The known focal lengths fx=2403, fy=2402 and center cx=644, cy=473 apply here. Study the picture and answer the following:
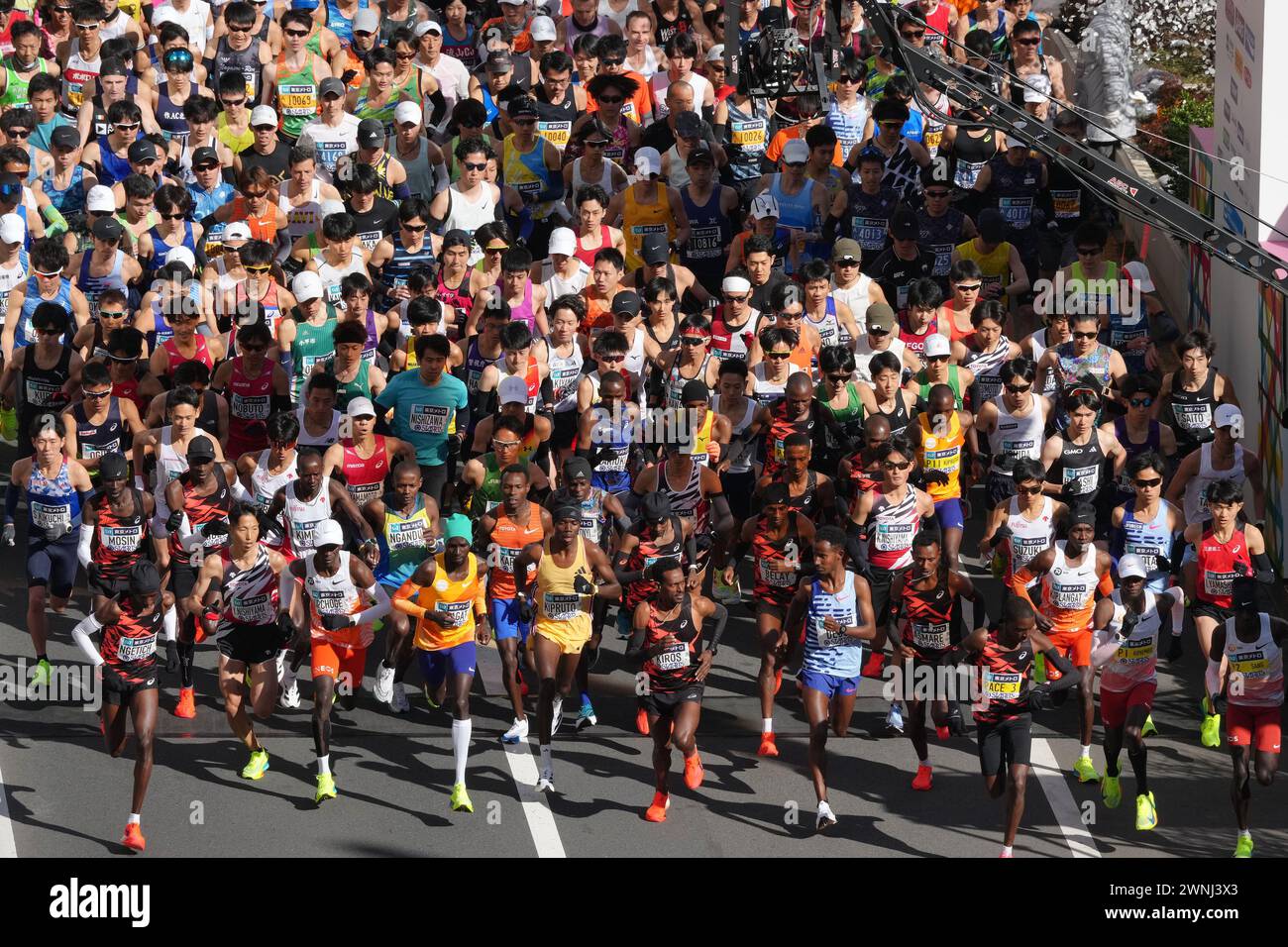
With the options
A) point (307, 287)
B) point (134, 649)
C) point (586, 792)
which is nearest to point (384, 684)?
point (586, 792)

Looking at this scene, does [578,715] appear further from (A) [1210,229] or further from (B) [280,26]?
(B) [280,26]

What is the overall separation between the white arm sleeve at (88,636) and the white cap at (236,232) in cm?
477

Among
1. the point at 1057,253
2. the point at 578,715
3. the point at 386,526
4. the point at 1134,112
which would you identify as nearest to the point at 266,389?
the point at 386,526

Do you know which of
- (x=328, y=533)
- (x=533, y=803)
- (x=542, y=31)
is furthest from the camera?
(x=542, y=31)

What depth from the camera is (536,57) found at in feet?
75.7

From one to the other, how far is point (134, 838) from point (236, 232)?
6278 millimetres

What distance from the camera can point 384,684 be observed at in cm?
1742

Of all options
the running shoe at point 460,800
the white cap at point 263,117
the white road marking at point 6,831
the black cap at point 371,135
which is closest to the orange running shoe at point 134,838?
the white road marking at point 6,831

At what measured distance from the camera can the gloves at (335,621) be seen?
54.7ft

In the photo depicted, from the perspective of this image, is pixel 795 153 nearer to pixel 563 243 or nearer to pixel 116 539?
pixel 563 243

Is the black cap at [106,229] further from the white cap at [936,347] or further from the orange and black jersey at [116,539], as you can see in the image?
the white cap at [936,347]

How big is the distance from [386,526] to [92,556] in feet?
7.01

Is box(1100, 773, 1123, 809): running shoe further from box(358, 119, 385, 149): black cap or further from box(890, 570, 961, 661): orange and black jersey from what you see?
box(358, 119, 385, 149): black cap

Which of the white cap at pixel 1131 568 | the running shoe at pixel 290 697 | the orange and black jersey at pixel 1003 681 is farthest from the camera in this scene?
the running shoe at pixel 290 697
